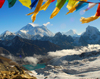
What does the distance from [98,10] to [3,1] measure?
7.53ft

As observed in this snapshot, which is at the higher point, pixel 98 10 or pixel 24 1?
pixel 24 1

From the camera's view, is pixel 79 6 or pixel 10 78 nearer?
pixel 79 6

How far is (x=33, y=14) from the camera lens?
1930 millimetres

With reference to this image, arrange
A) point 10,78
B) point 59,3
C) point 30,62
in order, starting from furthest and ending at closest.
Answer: point 30,62 < point 10,78 < point 59,3

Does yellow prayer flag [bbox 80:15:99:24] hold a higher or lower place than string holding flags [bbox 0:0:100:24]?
lower

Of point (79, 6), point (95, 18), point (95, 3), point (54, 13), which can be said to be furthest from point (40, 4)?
point (95, 18)

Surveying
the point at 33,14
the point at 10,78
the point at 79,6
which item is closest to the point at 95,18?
the point at 79,6

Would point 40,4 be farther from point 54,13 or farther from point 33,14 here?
point 54,13

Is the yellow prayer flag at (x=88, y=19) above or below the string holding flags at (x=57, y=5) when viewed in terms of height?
below

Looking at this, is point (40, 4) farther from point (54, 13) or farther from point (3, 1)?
point (3, 1)

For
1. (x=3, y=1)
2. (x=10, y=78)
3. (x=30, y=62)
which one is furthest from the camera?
(x=30, y=62)

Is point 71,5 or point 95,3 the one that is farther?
point 71,5

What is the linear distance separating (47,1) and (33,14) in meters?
0.50

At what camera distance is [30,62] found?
181875 mm
